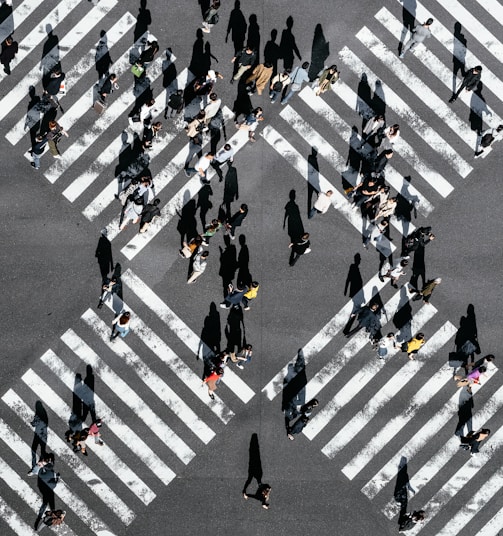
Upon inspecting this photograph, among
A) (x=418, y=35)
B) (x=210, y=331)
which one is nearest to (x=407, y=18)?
(x=418, y=35)

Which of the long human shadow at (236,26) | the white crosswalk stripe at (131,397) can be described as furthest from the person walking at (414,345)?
the long human shadow at (236,26)

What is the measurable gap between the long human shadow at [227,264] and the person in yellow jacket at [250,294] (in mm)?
755

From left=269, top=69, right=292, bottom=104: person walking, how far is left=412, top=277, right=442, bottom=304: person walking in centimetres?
793

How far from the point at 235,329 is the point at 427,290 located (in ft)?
21.2

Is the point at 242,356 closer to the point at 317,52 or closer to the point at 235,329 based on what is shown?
the point at 235,329

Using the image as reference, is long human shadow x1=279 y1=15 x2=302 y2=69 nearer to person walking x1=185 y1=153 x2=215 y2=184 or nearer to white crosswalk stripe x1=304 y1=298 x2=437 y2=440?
person walking x1=185 y1=153 x2=215 y2=184

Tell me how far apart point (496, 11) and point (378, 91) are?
4841 millimetres

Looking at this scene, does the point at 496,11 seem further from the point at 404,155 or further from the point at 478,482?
the point at 478,482

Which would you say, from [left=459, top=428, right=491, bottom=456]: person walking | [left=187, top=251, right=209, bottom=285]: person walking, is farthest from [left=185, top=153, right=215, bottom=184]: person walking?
[left=459, top=428, right=491, bottom=456]: person walking

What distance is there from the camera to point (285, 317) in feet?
61.0

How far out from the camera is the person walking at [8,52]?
716 inches

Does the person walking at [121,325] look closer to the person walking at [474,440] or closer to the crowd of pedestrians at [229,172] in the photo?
the crowd of pedestrians at [229,172]

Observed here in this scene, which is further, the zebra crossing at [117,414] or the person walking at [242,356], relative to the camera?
the zebra crossing at [117,414]

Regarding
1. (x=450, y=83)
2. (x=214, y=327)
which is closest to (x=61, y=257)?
(x=214, y=327)
